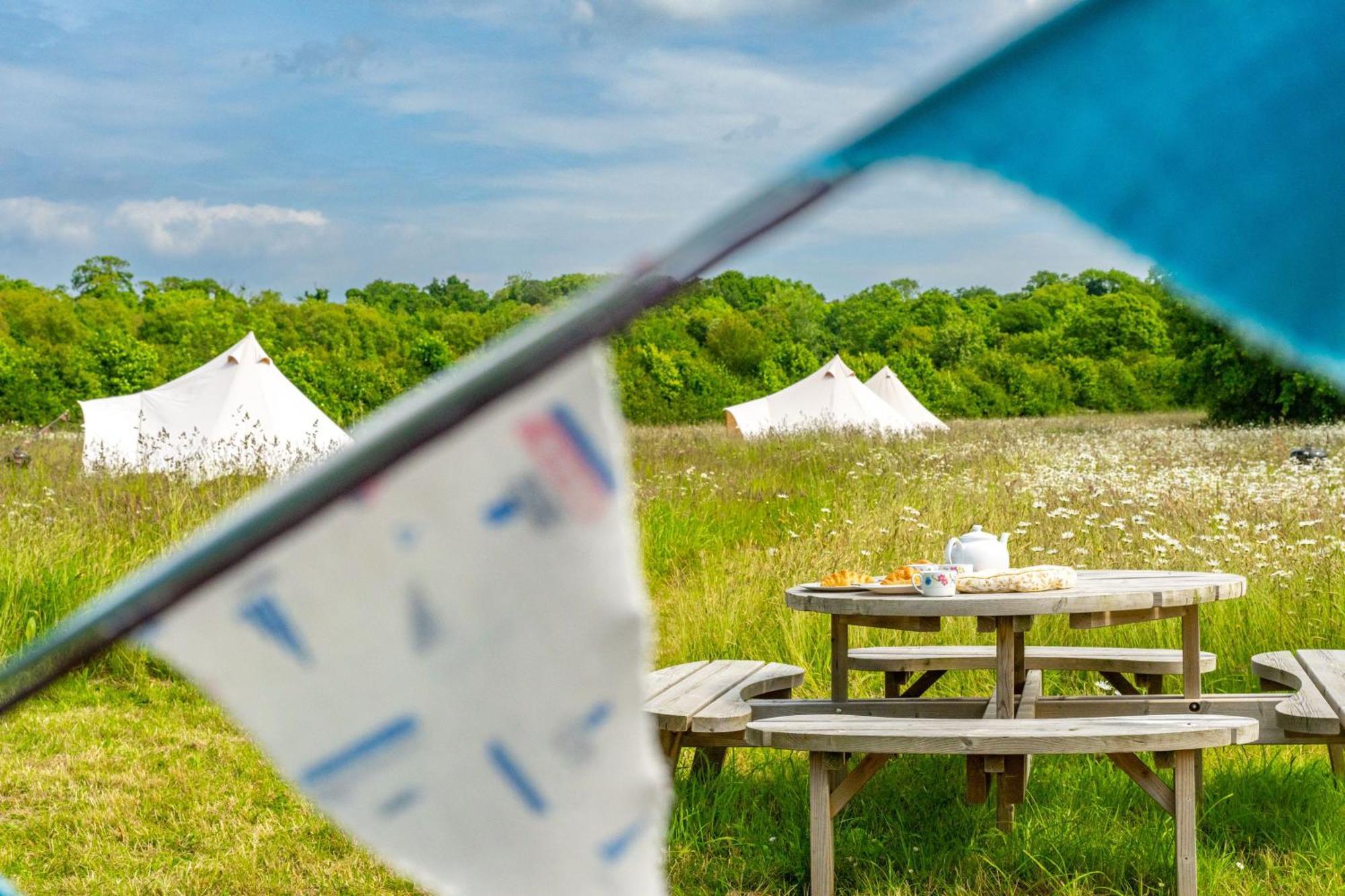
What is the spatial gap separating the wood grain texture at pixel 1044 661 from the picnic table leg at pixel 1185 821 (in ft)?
3.07

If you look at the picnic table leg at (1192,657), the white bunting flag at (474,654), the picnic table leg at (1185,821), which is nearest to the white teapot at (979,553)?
the picnic table leg at (1192,657)

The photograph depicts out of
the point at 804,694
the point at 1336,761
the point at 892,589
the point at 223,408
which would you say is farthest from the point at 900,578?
the point at 223,408

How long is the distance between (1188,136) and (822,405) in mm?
17373

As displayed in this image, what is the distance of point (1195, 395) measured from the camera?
23.6 metres

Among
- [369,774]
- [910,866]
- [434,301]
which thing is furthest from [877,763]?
[434,301]

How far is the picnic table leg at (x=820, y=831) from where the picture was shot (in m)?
2.40

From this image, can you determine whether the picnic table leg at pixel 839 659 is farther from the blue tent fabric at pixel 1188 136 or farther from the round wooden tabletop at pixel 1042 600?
the blue tent fabric at pixel 1188 136

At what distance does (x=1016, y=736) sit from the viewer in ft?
7.22

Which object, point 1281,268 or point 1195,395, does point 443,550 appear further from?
point 1195,395

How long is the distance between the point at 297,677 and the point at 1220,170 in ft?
1.11

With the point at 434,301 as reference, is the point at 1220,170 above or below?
below

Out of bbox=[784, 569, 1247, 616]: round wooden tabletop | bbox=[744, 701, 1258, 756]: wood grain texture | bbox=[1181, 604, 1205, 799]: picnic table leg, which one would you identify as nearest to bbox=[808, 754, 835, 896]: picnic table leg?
bbox=[744, 701, 1258, 756]: wood grain texture

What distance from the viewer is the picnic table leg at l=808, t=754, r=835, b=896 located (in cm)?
240

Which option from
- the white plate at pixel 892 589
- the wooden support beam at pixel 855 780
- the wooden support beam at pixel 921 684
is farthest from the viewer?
the wooden support beam at pixel 921 684
